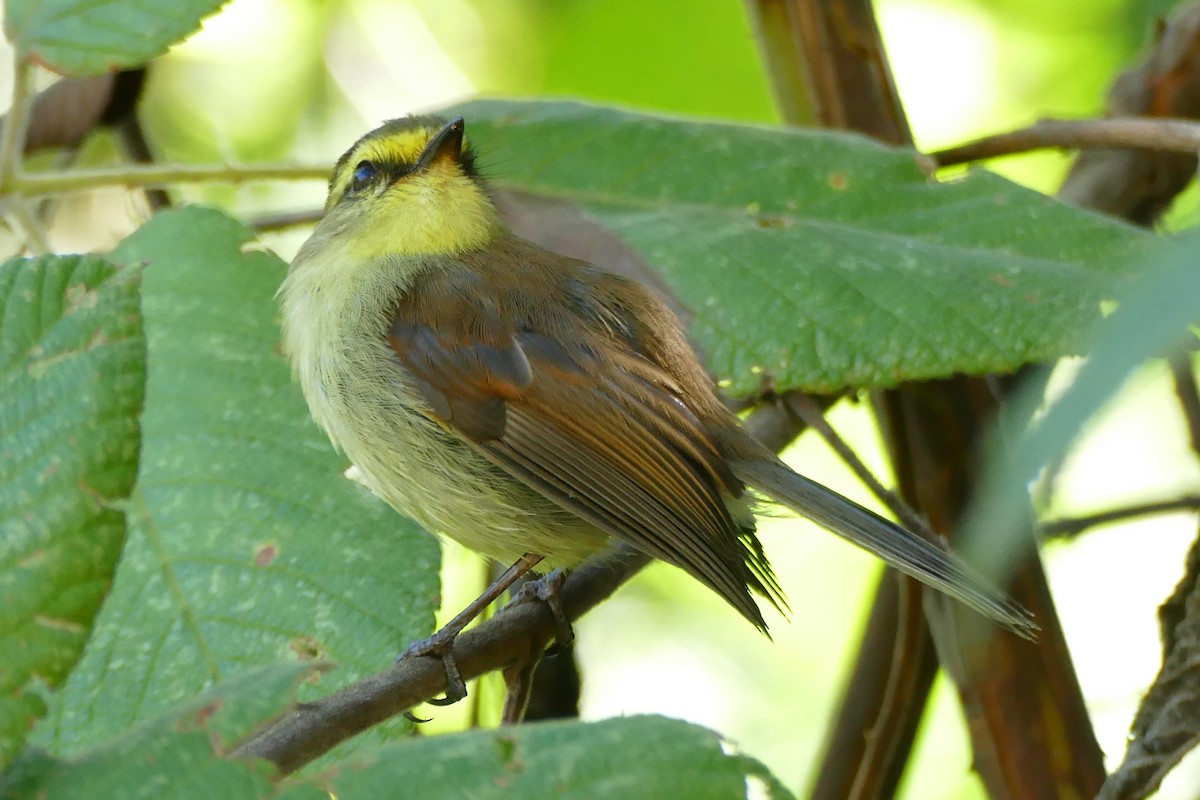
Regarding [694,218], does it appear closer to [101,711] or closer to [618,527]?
[618,527]

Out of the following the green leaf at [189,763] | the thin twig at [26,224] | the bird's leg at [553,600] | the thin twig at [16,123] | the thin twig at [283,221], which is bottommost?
the green leaf at [189,763]

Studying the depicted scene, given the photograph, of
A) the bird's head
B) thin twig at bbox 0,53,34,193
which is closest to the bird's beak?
the bird's head

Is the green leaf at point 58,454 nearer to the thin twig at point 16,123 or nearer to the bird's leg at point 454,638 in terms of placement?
the bird's leg at point 454,638

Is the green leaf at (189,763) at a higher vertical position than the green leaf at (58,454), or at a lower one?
lower

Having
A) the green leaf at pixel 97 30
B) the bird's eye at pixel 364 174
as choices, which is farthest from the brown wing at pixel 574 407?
the green leaf at pixel 97 30

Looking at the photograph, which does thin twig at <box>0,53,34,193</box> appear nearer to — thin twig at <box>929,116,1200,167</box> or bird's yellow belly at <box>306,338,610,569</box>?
bird's yellow belly at <box>306,338,610,569</box>

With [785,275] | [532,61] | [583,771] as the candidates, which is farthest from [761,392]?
[532,61]
